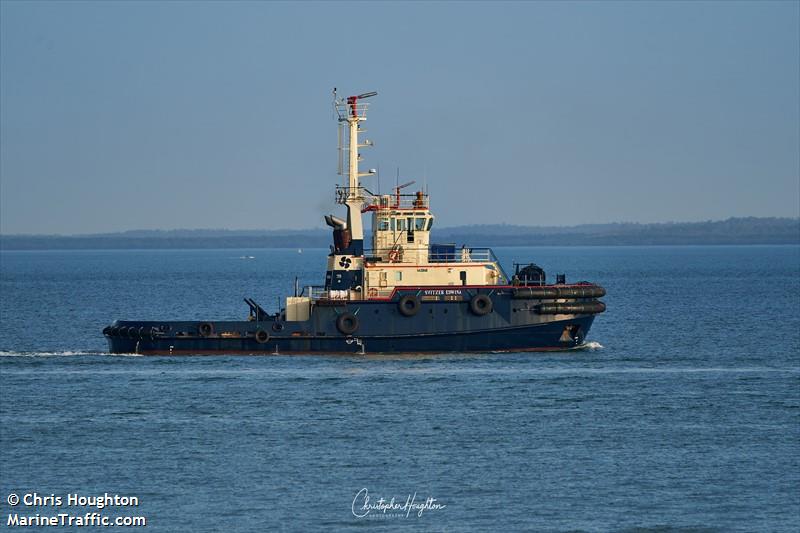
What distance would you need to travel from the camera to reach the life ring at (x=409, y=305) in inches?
1843

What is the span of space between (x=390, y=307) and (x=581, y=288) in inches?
267

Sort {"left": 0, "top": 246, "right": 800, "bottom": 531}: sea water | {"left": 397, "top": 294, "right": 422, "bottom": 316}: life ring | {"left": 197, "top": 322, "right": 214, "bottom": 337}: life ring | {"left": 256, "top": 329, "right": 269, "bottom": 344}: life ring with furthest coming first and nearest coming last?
{"left": 197, "top": 322, "right": 214, "bottom": 337}: life ring, {"left": 256, "top": 329, "right": 269, "bottom": 344}: life ring, {"left": 397, "top": 294, "right": 422, "bottom": 316}: life ring, {"left": 0, "top": 246, "right": 800, "bottom": 531}: sea water

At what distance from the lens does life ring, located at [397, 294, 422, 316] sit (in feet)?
154

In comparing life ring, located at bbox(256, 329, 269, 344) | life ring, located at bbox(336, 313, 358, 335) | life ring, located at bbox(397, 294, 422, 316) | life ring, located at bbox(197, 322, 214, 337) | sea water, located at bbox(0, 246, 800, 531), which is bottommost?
sea water, located at bbox(0, 246, 800, 531)

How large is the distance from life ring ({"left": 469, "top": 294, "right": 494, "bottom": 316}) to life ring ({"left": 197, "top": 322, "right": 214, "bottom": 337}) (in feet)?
30.3

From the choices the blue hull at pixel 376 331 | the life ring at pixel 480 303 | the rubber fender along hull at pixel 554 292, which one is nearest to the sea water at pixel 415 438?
the blue hull at pixel 376 331

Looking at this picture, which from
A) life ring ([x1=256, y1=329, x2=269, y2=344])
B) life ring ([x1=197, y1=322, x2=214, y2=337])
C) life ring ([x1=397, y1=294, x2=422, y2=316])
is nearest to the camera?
life ring ([x1=397, y1=294, x2=422, y2=316])

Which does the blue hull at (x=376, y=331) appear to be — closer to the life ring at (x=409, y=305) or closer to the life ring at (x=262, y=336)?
the life ring at (x=262, y=336)

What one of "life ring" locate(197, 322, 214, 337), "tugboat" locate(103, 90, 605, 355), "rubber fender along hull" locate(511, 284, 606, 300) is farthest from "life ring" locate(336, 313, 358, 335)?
"rubber fender along hull" locate(511, 284, 606, 300)

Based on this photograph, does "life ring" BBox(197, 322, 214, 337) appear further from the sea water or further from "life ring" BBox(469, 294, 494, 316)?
"life ring" BBox(469, 294, 494, 316)

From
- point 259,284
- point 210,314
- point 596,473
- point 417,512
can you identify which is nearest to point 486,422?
point 596,473

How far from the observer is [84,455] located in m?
31.7

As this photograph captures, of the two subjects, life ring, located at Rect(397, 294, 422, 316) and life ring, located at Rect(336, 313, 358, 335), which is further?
life ring, located at Rect(336, 313, 358, 335)

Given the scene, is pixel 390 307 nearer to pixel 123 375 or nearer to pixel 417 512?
pixel 123 375
